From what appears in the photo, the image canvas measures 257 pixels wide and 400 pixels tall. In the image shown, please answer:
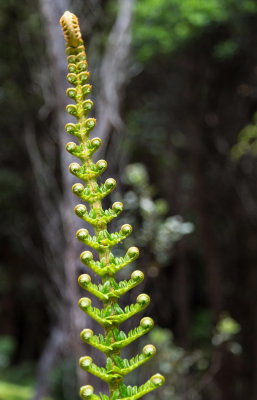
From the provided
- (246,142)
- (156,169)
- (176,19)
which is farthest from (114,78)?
(156,169)

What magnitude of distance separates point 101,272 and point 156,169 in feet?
30.7

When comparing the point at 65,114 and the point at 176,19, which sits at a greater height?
the point at 176,19

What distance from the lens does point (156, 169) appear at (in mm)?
10055

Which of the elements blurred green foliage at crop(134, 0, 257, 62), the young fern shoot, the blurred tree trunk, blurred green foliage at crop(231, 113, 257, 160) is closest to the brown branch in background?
the blurred tree trunk

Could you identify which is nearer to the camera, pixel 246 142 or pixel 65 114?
pixel 65 114

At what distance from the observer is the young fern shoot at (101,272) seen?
0.72m

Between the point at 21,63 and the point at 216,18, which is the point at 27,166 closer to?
the point at 21,63

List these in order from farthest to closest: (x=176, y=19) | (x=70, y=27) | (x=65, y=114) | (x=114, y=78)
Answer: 1. (x=176, y=19)
2. (x=114, y=78)
3. (x=65, y=114)
4. (x=70, y=27)

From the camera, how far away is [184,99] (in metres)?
7.68

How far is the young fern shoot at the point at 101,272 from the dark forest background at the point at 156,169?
3381mm

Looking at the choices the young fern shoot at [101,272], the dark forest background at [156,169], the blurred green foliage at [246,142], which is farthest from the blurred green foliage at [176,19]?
the young fern shoot at [101,272]

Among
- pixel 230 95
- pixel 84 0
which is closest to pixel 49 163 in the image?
pixel 230 95

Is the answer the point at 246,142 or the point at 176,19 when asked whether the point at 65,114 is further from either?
the point at 246,142

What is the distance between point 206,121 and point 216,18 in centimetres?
227
